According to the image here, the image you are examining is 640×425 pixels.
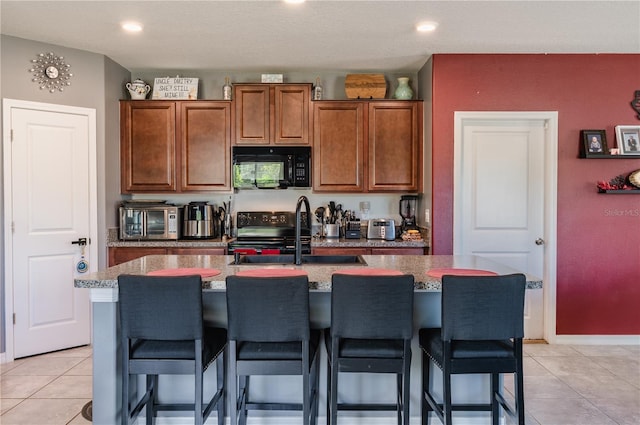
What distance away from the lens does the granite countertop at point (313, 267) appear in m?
1.93

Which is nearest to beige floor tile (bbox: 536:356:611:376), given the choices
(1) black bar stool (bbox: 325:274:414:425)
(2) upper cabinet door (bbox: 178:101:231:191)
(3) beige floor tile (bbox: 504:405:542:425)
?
(3) beige floor tile (bbox: 504:405:542:425)

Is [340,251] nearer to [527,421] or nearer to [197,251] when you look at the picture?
[197,251]

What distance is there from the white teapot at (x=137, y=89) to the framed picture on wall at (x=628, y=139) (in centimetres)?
443

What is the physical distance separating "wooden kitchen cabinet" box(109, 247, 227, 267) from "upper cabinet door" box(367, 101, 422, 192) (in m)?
1.72

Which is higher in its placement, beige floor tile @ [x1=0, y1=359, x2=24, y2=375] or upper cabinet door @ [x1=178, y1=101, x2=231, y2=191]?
upper cabinet door @ [x1=178, y1=101, x2=231, y2=191]

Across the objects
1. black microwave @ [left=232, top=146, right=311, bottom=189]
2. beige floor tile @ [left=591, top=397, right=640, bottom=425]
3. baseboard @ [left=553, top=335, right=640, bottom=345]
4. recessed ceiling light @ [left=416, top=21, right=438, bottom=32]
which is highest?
recessed ceiling light @ [left=416, top=21, right=438, bottom=32]

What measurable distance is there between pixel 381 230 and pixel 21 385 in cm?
310

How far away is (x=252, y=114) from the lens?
13.5ft

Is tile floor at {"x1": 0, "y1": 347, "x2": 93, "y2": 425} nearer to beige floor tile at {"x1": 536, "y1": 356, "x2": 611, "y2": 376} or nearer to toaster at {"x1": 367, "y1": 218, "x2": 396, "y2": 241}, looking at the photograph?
toaster at {"x1": 367, "y1": 218, "x2": 396, "y2": 241}

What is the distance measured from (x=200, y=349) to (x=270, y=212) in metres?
2.58

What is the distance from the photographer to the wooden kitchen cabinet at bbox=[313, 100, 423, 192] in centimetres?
409

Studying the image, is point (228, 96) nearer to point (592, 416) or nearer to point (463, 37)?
point (463, 37)

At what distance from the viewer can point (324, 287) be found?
191 cm

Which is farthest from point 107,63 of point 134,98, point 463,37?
point 463,37
